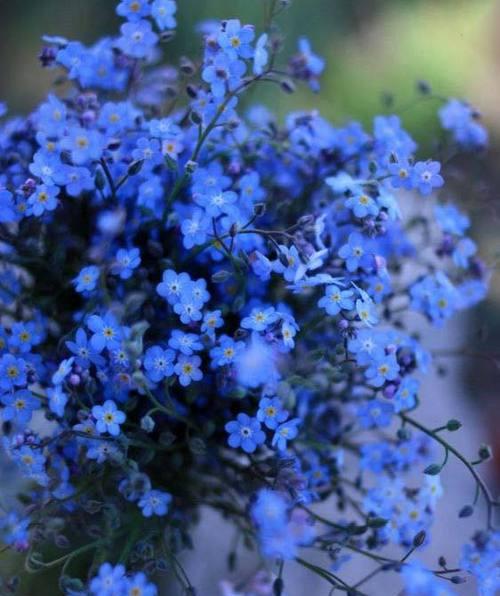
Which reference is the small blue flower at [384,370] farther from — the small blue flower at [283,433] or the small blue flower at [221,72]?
the small blue flower at [221,72]

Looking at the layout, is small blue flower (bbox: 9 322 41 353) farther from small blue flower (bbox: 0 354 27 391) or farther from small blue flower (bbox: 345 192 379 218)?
small blue flower (bbox: 345 192 379 218)

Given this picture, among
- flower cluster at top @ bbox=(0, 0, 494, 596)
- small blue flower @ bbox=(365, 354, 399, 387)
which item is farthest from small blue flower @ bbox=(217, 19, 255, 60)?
small blue flower @ bbox=(365, 354, 399, 387)

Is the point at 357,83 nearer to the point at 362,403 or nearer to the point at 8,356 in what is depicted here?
the point at 362,403

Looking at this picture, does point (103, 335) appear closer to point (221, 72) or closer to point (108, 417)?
point (108, 417)

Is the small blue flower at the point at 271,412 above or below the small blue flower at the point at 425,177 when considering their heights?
below

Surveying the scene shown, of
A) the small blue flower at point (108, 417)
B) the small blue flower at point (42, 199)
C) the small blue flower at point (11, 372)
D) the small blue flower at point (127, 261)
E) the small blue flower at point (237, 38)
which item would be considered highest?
the small blue flower at point (237, 38)

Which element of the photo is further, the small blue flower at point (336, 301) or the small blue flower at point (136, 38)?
the small blue flower at point (136, 38)

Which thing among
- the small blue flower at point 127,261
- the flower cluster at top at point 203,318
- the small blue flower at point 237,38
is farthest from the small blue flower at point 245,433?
the small blue flower at point 237,38
